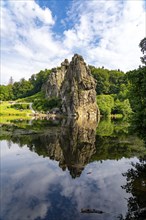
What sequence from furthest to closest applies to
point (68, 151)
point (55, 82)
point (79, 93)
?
1. point (55, 82)
2. point (79, 93)
3. point (68, 151)

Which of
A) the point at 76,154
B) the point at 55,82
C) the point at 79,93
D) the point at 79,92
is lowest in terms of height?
the point at 76,154

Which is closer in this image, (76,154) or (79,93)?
(76,154)

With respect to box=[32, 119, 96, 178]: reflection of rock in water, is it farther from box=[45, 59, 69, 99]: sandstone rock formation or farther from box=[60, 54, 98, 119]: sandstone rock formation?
box=[45, 59, 69, 99]: sandstone rock formation

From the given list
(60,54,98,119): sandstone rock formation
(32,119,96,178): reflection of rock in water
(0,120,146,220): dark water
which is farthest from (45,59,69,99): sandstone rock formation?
(0,120,146,220): dark water

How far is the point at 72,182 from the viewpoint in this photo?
28.5 m

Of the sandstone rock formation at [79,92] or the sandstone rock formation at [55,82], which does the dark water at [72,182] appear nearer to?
the sandstone rock formation at [79,92]

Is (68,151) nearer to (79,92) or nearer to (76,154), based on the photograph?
(76,154)

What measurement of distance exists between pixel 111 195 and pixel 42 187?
745 centimetres

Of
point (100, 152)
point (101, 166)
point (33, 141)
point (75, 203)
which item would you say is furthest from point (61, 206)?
point (33, 141)

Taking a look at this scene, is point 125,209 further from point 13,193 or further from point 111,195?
point 13,193

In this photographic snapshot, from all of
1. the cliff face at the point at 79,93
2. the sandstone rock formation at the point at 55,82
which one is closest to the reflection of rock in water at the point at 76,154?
the cliff face at the point at 79,93

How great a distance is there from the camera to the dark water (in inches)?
824

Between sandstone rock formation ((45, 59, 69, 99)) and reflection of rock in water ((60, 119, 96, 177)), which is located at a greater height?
sandstone rock formation ((45, 59, 69, 99))

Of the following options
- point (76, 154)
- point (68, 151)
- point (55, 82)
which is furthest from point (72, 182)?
point (55, 82)
